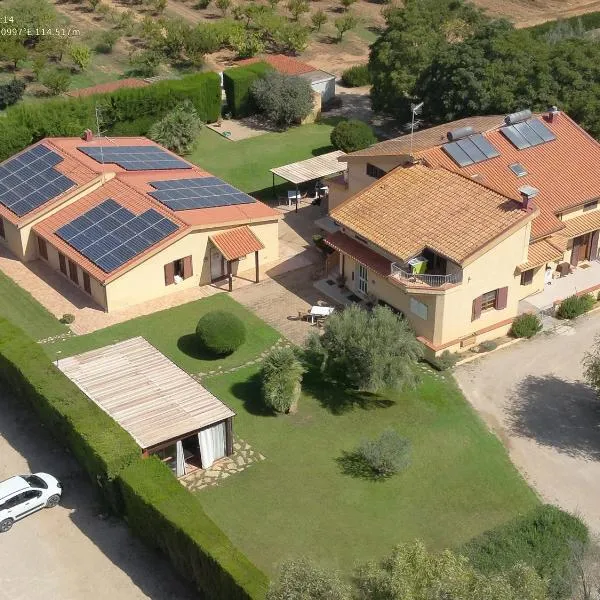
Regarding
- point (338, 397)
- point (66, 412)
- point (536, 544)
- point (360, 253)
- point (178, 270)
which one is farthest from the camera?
point (178, 270)

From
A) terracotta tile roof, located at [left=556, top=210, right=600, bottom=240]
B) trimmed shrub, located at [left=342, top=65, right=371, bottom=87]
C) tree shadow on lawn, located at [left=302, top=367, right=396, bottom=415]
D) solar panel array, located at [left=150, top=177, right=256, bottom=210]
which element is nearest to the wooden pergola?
solar panel array, located at [left=150, top=177, right=256, bottom=210]

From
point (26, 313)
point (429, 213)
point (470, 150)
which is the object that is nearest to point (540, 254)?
point (429, 213)

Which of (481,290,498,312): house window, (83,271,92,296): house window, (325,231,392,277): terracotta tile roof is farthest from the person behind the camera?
(83,271,92,296): house window

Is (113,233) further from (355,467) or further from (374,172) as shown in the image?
(355,467)

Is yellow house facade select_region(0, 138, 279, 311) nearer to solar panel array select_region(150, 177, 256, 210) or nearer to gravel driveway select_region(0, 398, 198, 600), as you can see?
solar panel array select_region(150, 177, 256, 210)

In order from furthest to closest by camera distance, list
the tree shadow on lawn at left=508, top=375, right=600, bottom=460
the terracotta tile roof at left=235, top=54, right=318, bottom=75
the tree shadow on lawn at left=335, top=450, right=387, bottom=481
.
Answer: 1. the terracotta tile roof at left=235, top=54, right=318, bottom=75
2. the tree shadow on lawn at left=508, top=375, right=600, bottom=460
3. the tree shadow on lawn at left=335, top=450, right=387, bottom=481

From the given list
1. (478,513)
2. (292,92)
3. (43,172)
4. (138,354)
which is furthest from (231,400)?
(292,92)

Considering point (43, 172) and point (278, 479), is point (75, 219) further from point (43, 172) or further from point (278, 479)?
point (278, 479)

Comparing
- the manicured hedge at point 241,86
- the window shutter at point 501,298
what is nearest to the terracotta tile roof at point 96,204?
the window shutter at point 501,298
